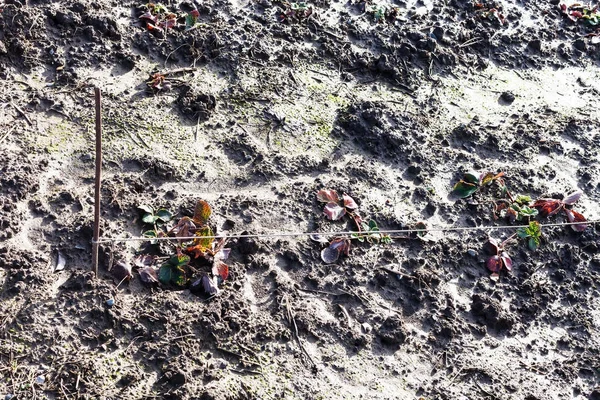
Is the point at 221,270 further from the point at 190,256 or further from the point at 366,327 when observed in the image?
the point at 366,327

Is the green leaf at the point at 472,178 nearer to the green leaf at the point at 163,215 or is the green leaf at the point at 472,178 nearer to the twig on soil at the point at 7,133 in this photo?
the green leaf at the point at 163,215

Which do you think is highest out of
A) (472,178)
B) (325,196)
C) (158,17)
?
(158,17)

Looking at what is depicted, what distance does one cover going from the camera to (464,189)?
444cm

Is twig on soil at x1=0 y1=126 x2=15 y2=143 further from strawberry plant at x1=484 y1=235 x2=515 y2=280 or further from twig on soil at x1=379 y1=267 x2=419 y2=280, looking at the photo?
strawberry plant at x1=484 y1=235 x2=515 y2=280

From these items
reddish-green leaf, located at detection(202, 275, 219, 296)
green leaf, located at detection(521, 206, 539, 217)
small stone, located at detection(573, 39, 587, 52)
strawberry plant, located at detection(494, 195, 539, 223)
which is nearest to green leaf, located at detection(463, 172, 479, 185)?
strawberry plant, located at detection(494, 195, 539, 223)

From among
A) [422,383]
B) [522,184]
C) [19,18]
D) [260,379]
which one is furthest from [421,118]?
[19,18]

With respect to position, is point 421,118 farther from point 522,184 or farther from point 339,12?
point 339,12

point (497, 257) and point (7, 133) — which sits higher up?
point (7, 133)

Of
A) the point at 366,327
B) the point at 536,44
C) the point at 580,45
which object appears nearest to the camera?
the point at 366,327

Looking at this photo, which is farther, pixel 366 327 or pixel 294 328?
pixel 366 327

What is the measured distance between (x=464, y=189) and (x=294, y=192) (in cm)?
111

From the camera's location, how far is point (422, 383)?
11.2ft

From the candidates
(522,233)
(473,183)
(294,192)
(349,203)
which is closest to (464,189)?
(473,183)

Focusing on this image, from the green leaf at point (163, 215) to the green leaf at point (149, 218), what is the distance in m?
0.02
